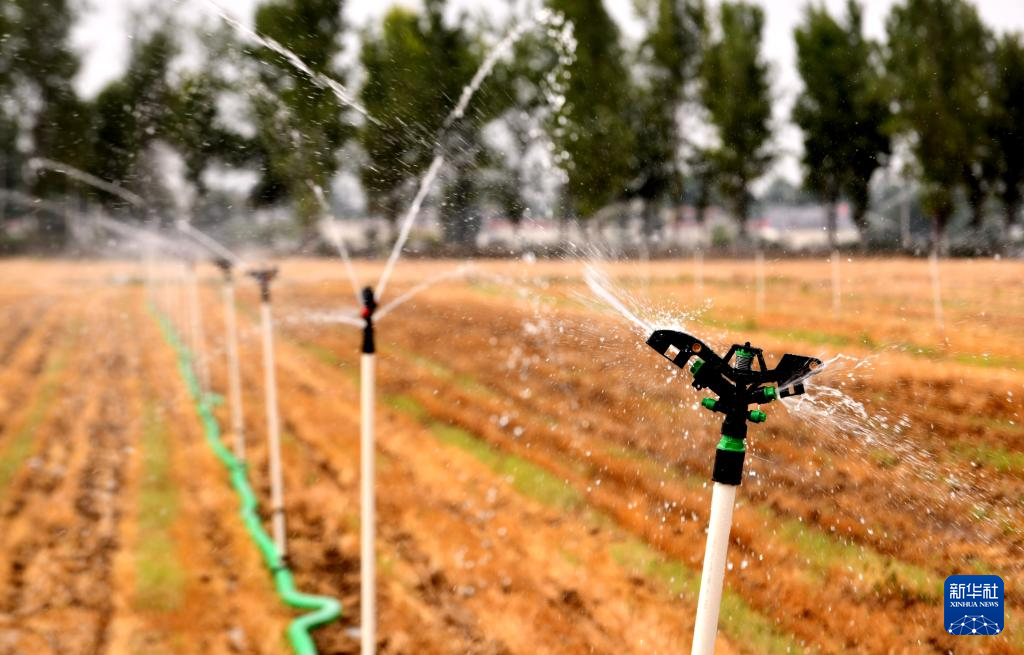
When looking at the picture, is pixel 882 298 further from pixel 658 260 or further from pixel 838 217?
pixel 658 260

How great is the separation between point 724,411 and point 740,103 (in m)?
17.3

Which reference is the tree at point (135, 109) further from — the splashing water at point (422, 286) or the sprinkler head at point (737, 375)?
the sprinkler head at point (737, 375)

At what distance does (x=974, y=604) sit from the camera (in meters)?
2.25

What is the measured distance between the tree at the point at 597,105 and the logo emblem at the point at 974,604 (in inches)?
482

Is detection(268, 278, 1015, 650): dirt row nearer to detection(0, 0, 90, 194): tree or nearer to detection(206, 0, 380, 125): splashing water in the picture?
detection(206, 0, 380, 125): splashing water

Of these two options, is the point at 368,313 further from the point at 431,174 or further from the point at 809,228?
the point at 809,228

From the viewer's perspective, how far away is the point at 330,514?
4867 mm

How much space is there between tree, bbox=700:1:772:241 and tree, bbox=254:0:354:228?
11263 mm

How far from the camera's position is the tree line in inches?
248

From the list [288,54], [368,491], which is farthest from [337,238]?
[368,491]

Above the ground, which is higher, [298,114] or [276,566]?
[298,114]

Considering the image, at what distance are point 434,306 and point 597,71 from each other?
811 cm

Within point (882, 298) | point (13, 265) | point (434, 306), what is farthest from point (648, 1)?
point (13, 265)

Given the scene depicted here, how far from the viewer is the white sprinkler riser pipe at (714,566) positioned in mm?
1349
